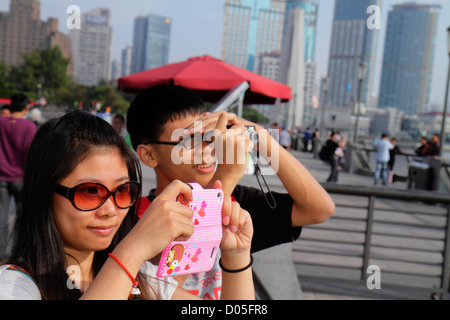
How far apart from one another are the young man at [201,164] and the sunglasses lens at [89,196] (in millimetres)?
420

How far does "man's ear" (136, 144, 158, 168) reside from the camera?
176cm

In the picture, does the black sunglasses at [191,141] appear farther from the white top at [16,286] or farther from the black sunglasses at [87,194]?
the white top at [16,286]

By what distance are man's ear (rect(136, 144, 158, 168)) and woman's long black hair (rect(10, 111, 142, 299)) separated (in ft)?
1.84

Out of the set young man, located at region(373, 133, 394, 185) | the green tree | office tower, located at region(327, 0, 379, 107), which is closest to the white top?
young man, located at region(373, 133, 394, 185)

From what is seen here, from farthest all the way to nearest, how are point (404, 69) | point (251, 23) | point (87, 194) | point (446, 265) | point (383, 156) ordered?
point (404, 69) → point (251, 23) → point (383, 156) → point (446, 265) → point (87, 194)

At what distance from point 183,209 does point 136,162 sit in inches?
16.3

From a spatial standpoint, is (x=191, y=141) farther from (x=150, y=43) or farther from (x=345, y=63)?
(x=150, y=43)

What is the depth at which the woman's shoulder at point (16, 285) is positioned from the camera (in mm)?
901

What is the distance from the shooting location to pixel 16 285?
942 millimetres

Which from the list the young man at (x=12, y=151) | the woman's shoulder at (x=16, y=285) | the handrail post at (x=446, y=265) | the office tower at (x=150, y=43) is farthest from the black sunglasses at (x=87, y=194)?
the office tower at (x=150, y=43)

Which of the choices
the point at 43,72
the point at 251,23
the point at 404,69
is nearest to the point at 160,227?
the point at 251,23

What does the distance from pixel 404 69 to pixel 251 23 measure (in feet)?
555

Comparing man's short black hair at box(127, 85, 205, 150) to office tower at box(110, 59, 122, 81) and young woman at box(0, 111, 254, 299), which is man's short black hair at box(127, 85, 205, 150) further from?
office tower at box(110, 59, 122, 81)

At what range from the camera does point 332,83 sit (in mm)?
168125
